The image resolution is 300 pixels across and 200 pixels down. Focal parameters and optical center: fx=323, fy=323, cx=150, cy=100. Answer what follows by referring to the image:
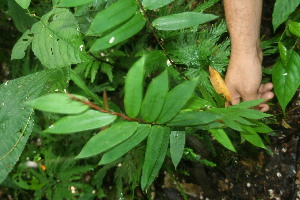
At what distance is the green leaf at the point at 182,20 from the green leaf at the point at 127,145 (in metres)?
0.32

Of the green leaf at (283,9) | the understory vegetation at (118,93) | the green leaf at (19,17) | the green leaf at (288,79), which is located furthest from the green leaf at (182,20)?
the green leaf at (19,17)

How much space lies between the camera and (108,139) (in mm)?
780

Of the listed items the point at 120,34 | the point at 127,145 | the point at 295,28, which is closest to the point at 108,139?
the point at 127,145

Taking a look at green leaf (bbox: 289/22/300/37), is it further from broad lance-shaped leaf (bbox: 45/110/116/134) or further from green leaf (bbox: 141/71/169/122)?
broad lance-shaped leaf (bbox: 45/110/116/134)

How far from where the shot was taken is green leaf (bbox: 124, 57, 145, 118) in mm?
682

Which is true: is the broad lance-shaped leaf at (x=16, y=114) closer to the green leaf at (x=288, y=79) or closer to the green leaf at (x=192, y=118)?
the green leaf at (x=192, y=118)

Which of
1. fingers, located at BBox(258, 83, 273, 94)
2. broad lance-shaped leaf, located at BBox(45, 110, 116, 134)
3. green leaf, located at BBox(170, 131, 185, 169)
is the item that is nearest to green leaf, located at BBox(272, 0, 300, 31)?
fingers, located at BBox(258, 83, 273, 94)

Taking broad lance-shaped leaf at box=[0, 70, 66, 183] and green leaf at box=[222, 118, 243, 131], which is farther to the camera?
broad lance-shaped leaf at box=[0, 70, 66, 183]

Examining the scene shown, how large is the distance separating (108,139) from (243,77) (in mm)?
853

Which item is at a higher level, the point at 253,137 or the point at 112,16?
the point at 112,16

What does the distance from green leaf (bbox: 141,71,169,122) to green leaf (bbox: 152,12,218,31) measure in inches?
10.8

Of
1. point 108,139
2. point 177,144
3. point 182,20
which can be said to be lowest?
point 177,144

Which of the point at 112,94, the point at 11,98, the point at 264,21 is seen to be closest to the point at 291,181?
the point at 264,21

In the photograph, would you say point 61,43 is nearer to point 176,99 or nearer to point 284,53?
point 176,99
